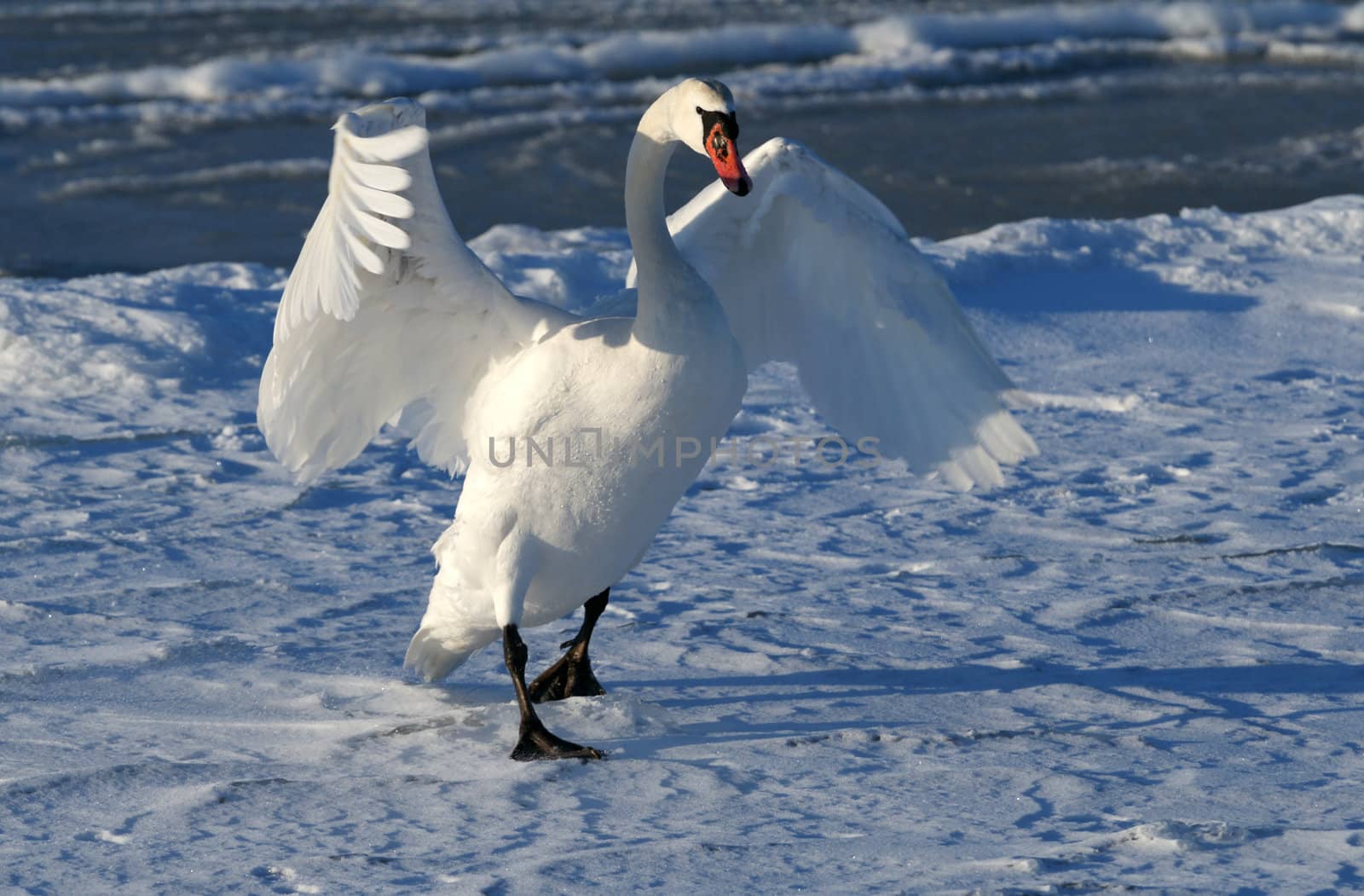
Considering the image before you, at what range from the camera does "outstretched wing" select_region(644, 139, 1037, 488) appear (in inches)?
181

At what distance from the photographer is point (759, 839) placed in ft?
11.5

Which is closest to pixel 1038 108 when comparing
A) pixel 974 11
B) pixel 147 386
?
pixel 974 11

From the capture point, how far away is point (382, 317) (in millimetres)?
4113

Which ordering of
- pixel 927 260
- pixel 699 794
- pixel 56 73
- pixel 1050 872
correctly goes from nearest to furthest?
1. pixel 1050 872
2. pixel 699 794
3. pixel 927 260
4. pixel 56 73

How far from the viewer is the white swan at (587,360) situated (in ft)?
12.2

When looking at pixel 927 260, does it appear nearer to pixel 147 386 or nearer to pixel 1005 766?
pixel 1005 766

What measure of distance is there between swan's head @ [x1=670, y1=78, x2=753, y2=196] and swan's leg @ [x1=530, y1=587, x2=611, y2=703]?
1210 millimetres

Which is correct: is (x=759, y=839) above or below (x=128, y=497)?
below

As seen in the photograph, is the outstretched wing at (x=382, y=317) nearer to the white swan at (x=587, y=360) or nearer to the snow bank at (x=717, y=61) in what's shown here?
the white swan at (x=587, y=360)

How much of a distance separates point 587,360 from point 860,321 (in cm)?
114

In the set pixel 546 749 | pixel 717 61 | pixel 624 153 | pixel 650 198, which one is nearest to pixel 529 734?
pixel 546 749

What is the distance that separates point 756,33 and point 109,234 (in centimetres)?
1197

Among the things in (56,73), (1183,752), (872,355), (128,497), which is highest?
(56,73)

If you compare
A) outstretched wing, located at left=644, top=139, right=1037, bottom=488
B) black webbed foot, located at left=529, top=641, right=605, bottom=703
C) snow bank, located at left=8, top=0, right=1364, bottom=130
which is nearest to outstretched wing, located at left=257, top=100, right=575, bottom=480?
black webbed foot, located at left=529, top=641, right=605, bottom=703
